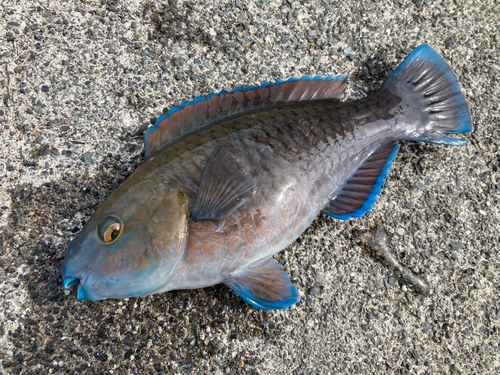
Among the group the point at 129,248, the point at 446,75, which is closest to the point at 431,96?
the point at 446,75

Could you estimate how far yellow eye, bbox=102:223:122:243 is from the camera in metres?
1.92

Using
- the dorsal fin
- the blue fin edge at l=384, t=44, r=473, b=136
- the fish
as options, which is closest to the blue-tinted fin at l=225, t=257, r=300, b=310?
the fish

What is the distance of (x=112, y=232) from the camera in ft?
6.33

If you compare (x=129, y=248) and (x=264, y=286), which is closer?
(x=129, y=248)

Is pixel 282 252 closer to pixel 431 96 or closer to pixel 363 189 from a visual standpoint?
pixel 363 189

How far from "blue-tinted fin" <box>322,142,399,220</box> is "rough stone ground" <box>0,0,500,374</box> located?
22 centimetres

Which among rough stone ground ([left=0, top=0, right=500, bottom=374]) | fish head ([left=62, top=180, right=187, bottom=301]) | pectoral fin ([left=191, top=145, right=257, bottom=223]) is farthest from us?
rough stone ground ([left=0, top=0, right=500, bottom=374])

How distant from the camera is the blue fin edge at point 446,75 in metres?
2.69

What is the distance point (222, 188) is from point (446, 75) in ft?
6.09

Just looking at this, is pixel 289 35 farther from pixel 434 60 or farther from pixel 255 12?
pixel 434 60

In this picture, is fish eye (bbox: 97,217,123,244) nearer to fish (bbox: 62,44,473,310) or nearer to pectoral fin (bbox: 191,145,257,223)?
fish (bbox: 62,44,473,310)

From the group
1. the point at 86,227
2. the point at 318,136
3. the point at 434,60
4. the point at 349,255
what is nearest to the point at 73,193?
the point at 86,227

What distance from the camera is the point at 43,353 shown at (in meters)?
2.18

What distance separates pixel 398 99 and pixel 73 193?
2242 mm
